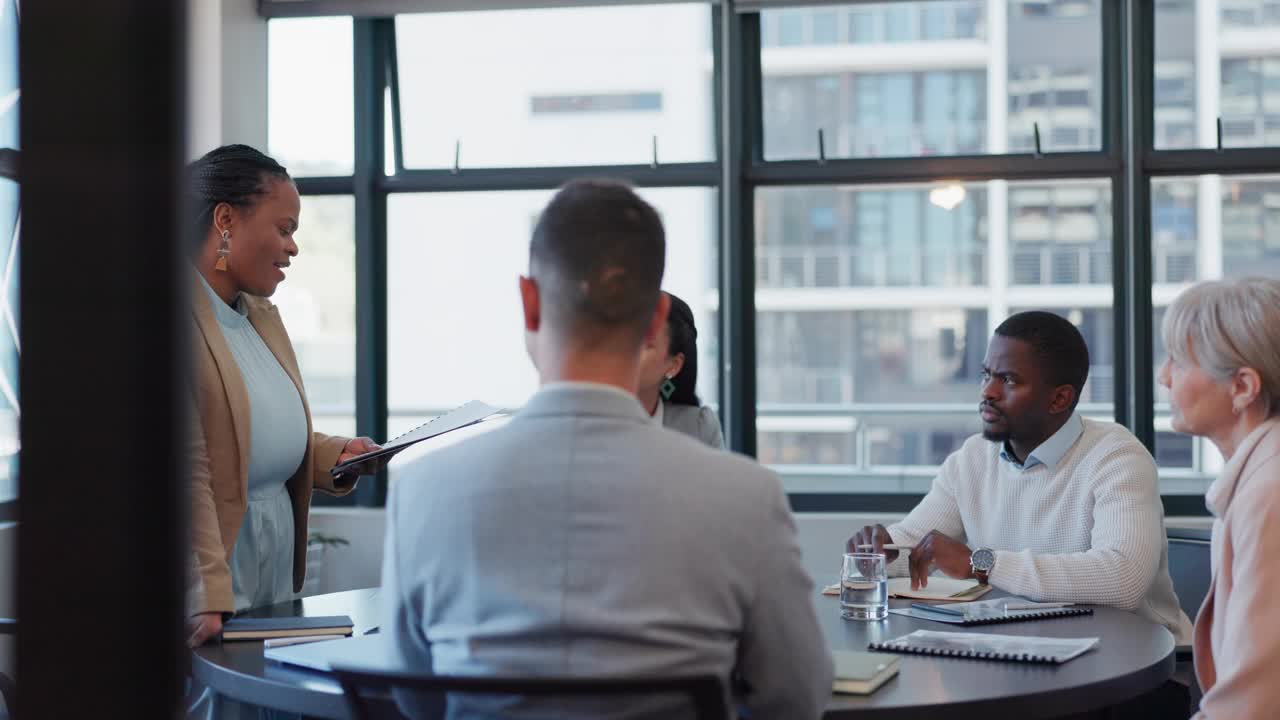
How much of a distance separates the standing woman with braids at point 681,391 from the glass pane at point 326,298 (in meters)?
2.46

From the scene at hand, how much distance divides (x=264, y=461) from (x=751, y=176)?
9.31 ft

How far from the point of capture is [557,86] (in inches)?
187

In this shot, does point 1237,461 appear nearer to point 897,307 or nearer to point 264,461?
point 264,461

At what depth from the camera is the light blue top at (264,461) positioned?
7.13 ft

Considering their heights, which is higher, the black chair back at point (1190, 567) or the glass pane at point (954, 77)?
the glass pane at point (954, 77)

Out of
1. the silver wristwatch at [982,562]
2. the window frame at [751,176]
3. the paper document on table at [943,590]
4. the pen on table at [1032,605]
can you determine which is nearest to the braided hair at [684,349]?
the paper document on table at [943,590]

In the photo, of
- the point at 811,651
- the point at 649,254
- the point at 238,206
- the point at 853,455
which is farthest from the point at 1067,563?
the point at 853,455

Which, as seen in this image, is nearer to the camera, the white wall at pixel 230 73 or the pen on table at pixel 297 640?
the pen on table at pixel 297 640

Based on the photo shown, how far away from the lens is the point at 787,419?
15.6ft

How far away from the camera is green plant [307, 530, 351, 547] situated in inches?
172

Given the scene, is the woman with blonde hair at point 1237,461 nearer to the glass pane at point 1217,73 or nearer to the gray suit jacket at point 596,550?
the gray suit jacket at point 596,550

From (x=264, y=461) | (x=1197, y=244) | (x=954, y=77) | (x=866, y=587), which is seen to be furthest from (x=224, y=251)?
(x=1197, y=244)

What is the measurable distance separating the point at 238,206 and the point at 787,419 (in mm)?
2910

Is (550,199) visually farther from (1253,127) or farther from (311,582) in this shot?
(1253,127)
